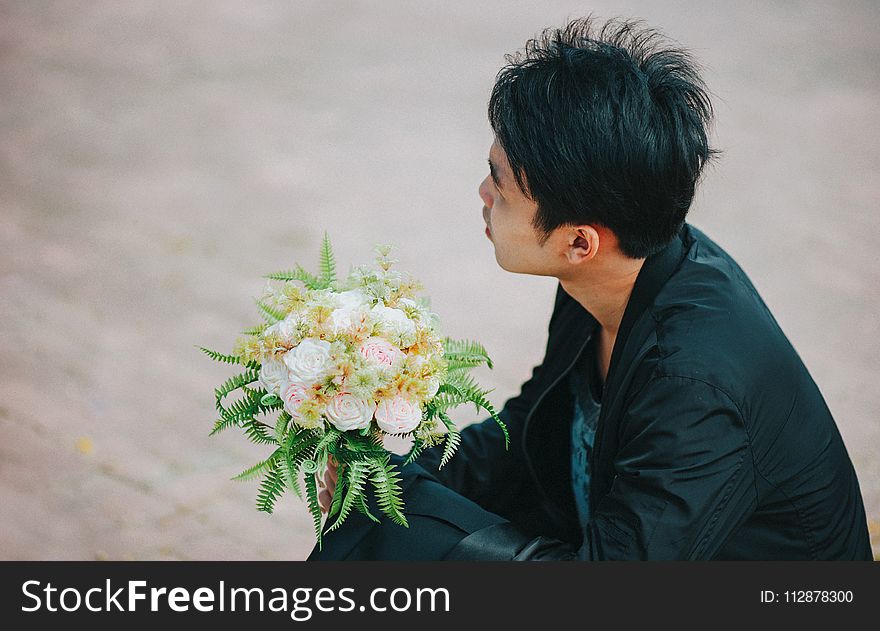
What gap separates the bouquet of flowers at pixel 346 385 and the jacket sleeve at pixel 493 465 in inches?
15.0

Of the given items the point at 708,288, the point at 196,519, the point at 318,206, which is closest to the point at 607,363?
the point at 708,288

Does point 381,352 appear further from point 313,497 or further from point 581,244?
point 581,244

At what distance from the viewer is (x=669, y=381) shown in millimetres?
1785

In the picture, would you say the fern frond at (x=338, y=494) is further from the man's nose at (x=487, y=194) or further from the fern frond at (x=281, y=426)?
the man's nose at (x=487, y=194)

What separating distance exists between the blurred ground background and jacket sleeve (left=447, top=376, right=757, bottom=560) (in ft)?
5.73

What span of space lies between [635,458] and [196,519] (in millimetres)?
2034

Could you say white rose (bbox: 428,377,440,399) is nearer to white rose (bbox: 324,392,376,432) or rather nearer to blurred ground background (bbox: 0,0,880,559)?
white rose (bbox: 324,392,376,432)

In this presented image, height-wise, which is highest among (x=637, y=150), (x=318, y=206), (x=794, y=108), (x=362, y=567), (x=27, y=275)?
(x=794, y=108)

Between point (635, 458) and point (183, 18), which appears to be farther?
point (183, 18)

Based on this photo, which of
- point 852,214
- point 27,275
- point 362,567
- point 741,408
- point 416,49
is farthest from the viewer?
point 416,49

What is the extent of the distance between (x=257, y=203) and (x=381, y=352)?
11.4ft

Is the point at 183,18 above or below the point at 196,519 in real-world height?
above

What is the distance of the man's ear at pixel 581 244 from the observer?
195 cm

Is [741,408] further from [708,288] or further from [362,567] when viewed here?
[362,567]
